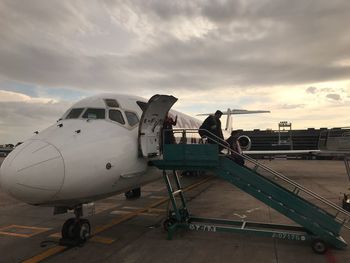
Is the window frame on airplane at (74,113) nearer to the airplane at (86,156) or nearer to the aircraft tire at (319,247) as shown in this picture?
the airplane at (86,156)

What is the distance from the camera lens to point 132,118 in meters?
9.38

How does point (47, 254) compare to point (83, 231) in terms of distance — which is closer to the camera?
point (47, 254)

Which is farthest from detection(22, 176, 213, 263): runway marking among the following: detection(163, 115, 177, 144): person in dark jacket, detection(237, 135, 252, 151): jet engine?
detection(237, 135, 252, 151): jet engine

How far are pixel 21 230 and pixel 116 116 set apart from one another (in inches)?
179

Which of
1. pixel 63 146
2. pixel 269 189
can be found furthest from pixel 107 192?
pixel 269 189

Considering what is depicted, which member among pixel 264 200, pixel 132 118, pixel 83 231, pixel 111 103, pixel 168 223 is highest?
pixel 111 103

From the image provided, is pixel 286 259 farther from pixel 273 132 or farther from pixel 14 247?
pixel 273 132

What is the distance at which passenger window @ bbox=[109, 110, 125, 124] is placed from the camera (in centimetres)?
888

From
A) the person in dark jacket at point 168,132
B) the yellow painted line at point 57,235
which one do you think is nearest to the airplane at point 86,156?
the person in dark jacket at point 168,132

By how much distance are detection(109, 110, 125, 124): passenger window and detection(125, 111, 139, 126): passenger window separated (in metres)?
0.23

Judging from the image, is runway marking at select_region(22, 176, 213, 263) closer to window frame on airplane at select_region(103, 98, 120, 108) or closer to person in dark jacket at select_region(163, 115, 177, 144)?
person in dark jacket at select_region(163, 115, 177, 144)

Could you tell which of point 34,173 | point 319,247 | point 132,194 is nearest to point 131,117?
point 34,173

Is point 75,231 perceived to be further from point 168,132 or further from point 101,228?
point 168,132

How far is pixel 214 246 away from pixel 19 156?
482 cm
